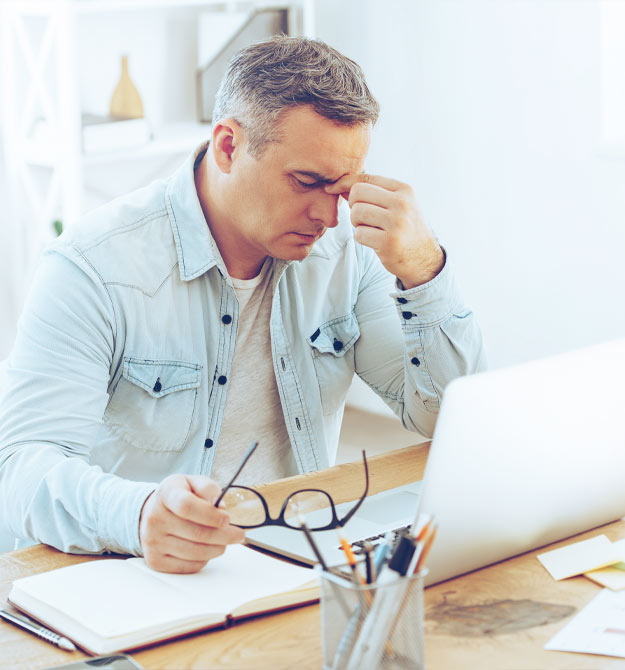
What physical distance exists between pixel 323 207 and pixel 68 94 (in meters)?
1.52

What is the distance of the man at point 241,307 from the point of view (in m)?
1.44

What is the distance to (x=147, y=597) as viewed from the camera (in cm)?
103

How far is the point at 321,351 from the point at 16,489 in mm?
618

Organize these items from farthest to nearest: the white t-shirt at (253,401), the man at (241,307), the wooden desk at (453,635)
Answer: the white t-shirt at (253,401) → the man at (241,307) → the wooden desk at (453,635)

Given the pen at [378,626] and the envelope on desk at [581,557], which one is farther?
the envelope on desk at [581,557]

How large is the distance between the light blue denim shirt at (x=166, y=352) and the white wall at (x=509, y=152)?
124 cm

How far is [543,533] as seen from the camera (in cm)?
115

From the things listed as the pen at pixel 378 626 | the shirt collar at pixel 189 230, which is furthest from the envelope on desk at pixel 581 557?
the shirt collar at pixel 189 230

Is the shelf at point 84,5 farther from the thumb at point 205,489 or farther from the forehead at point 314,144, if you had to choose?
the thumb at point 205,489

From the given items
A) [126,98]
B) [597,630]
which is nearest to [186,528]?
[597,630]

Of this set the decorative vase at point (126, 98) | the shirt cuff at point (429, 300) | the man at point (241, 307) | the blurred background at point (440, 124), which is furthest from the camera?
the decorative vase at point (126, 98)

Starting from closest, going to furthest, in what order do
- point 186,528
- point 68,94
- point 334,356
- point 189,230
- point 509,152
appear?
point 186,528
point 189,230
point 334,356
point 68,94
point 509,152

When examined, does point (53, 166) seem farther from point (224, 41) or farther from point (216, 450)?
point (216, 450)

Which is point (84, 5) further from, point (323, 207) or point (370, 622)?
point (370, 622)
